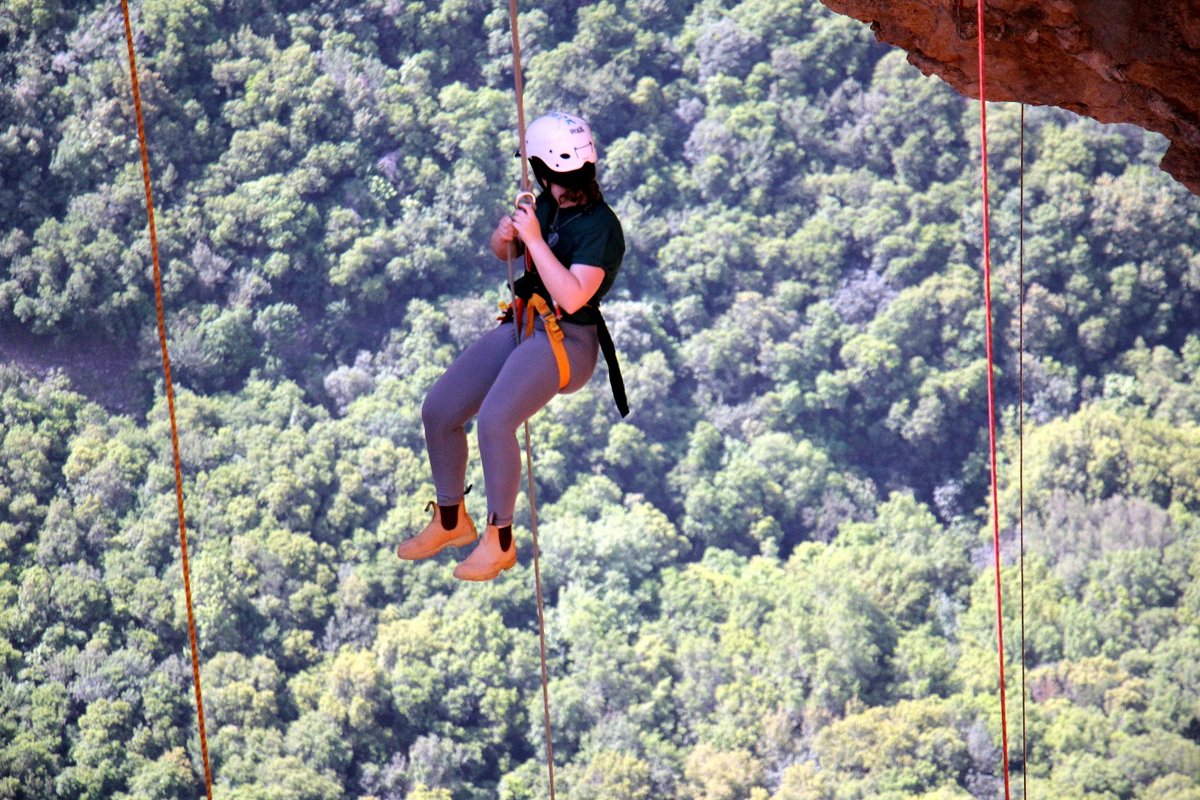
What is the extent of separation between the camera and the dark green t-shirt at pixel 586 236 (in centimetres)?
388

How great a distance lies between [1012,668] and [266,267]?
661 inches

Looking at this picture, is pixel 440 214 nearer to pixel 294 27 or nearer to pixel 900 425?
pixel 294 27

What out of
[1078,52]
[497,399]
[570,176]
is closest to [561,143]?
[570,176]

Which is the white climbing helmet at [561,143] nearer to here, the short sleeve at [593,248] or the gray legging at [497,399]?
the short sleeve at [593,248]

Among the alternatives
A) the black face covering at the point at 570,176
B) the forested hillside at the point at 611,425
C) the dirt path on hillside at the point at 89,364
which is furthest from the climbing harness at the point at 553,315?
the dirt path on hillside at the point at 89,364

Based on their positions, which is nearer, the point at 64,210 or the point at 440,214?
the point at 64,210

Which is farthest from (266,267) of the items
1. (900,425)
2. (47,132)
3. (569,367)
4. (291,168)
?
(569,367)

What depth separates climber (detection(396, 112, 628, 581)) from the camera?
386 centimetres

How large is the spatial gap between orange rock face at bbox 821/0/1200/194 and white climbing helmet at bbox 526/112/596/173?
1.81m

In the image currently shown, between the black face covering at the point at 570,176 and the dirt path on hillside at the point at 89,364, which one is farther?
the dirt path on hillside at the point at 89,364

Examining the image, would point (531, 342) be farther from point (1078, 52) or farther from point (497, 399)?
point (1078, 52)

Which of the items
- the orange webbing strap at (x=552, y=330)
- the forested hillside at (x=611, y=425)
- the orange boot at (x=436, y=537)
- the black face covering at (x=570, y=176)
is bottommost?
the forested hillside at (x=611, y=425)

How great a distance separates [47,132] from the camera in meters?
30.5

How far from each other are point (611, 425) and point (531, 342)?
87.5ft
